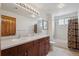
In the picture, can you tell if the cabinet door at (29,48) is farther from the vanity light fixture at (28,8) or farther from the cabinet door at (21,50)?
the vanity light fixture at (28,8)

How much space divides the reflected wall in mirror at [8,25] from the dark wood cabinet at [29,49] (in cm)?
31

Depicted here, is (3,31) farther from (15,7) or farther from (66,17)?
(66,17)

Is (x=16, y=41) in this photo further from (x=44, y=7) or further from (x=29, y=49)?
(x=44, y=7)

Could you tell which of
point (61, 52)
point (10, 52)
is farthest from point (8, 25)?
point (61, 52)

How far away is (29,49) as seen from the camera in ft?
7.24

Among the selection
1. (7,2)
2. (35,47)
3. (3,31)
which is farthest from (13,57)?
(7,2)

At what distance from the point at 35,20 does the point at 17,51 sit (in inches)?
29.1

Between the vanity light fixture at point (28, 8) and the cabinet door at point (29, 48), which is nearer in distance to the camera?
the vanity light fixture at point (28, 8)

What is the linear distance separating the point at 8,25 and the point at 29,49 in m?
0.65

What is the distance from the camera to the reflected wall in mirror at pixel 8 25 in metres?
1.86

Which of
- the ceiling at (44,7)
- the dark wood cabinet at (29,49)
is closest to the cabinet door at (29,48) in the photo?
the dark wood cabinet at (29,49)

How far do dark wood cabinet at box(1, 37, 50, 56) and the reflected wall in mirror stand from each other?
0.31 m

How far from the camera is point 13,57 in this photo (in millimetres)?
1847

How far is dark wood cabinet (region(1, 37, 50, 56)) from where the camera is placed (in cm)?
172
